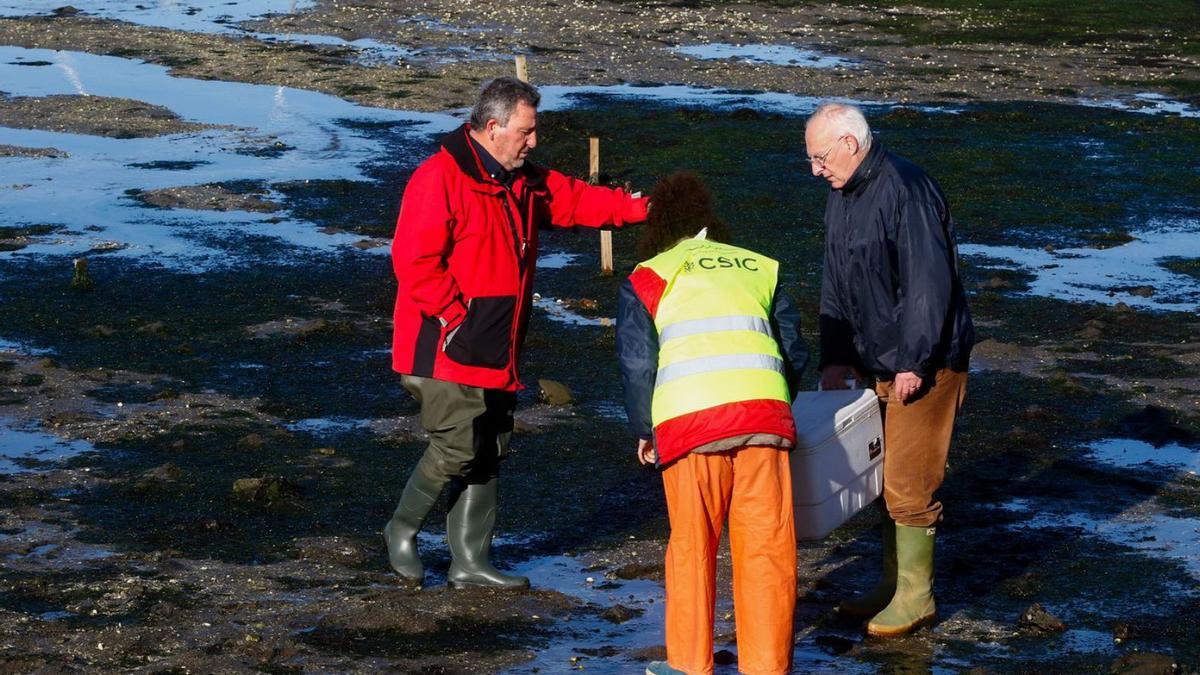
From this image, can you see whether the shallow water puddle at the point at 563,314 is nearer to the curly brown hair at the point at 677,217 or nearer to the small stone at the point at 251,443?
the small stone at the point at 251,443

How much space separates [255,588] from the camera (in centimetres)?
694

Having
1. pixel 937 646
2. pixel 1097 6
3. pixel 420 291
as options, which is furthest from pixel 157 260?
pixel 1097 6

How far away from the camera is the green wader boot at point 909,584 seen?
638 cm

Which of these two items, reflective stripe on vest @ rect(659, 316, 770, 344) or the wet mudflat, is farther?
the wet mudflat

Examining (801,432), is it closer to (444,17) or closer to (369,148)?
(369,148)

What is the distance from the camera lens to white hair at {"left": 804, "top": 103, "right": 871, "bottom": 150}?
602 cm

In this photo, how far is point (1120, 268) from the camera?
12.7 meters

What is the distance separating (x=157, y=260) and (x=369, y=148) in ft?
16.4

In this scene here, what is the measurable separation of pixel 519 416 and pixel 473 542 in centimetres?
257

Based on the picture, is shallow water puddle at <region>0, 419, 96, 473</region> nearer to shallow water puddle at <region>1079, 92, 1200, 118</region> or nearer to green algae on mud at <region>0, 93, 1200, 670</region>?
green algae on mud at <region>0, 93, 1200, 670</region>

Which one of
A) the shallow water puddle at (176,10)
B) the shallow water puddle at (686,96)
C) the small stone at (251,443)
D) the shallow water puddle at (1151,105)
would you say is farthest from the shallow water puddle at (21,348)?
the shallow water puddle at (176,10)

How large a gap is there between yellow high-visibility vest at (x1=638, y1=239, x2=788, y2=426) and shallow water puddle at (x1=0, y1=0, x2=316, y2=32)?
22.6m

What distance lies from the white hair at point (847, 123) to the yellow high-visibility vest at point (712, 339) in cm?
75

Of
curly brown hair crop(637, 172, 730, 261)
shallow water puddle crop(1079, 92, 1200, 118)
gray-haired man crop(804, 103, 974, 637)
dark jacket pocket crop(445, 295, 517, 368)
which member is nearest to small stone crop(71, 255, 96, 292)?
dark jacket pocket crop(445, 295, 517, 368)
